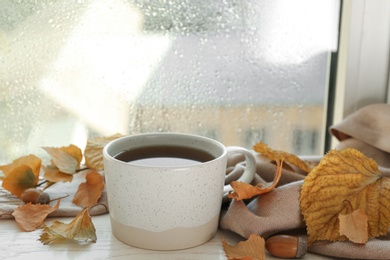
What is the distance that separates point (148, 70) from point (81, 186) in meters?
0.22

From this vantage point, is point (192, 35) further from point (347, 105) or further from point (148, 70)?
point (347, 105)

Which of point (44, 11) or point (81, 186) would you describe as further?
point (44, 11)

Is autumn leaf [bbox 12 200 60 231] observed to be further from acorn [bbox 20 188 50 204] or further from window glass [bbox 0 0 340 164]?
window glass [bbox 0 0 340 164]

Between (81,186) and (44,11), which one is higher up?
(44,11)

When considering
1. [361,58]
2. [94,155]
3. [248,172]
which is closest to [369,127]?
[361,58]

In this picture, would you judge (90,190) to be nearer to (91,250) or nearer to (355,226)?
(91,250)

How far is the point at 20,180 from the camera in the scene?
72 centimetres

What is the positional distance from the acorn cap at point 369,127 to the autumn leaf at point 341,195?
0.55ft

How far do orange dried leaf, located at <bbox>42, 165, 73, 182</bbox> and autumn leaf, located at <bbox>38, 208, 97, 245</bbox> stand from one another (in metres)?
0.11

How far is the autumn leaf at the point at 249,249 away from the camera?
589 millimetres

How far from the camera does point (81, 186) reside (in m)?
0.71

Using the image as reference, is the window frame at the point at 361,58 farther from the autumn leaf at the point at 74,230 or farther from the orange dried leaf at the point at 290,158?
the autumn leaf at the point at 74,230

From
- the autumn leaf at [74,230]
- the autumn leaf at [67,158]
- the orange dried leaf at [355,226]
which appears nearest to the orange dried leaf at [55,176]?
the autumn leaf at [67,158]

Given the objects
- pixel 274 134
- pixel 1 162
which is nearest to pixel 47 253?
pixel 1 162
